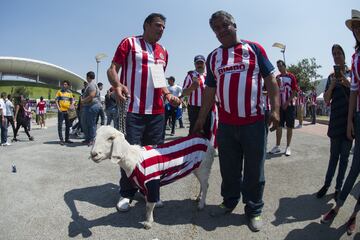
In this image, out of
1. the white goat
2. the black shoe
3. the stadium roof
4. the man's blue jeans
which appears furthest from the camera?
the stadium roof

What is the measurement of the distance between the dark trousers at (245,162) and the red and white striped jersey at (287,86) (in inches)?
151

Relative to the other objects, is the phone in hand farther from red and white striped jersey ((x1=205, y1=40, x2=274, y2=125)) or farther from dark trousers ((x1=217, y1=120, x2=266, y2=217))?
dark trousers ((x1=217, y1=120, x2=266, y2=217))

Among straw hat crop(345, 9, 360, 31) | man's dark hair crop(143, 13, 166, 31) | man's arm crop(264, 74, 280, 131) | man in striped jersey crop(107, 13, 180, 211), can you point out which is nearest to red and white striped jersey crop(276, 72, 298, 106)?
straw hat crop(345, 9, 360, 31)

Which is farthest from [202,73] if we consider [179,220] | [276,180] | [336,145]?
[179,220]

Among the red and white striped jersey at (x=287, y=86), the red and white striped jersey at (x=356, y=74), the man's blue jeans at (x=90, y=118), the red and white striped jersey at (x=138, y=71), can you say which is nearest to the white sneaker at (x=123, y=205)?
the red and white striped jersey at (x=138, y=71)

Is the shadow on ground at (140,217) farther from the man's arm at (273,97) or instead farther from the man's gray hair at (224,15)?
the man's gray hair at (224,15)

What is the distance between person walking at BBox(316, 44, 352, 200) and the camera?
3812mm

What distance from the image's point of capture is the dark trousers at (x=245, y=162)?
3.23m

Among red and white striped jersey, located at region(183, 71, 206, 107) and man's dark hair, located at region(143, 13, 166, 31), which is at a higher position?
man's dark hair, located at region(143, 13, 166, 31)

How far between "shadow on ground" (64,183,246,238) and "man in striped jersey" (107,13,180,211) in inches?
8.3

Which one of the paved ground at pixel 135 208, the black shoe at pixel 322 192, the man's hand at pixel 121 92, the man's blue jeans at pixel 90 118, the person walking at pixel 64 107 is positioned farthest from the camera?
the person walking at pixel 64 107

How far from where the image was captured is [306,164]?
5.86 metres

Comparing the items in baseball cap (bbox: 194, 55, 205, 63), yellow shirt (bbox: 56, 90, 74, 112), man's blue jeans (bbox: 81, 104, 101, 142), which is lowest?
man's blue jeans (bbox: 81, 104, 101, 142)

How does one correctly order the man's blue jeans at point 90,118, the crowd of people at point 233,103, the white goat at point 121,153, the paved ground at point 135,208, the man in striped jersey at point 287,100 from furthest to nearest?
the man's blue jeans at point 90,118, the man in striped jersey at point 287,100, the crowd of people at point 233,103, the paved ground at point 135,208, the white goat at point 121,153
